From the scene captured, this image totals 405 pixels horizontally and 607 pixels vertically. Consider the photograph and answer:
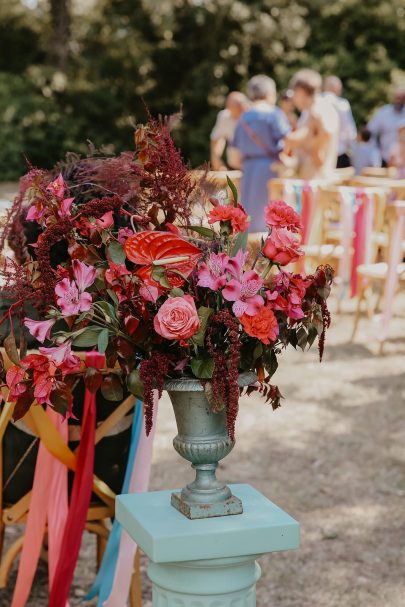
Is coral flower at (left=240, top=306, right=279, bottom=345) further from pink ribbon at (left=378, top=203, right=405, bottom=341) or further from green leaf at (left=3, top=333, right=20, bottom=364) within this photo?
pink ribbon at (left=378, top=203, right=405, bottom=341)

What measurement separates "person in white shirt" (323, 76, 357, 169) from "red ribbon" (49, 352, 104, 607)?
9.02 metres

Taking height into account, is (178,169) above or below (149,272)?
above

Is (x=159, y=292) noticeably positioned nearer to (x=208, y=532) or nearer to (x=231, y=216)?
(x=231, y=216)

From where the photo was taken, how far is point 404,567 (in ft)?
11.8

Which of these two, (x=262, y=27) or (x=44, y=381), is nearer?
(x=44, y=381)

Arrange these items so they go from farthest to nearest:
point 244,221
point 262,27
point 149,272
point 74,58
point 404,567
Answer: point 74,58
point 262,27
point 404,567
point 244,221
point 149,272

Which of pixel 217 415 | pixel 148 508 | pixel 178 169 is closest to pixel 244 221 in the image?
pixel 178 169

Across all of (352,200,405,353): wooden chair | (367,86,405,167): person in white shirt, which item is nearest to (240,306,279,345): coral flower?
(352,200,405,353): wooden chair

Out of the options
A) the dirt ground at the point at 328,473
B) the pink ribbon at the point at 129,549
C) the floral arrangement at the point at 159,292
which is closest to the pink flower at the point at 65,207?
the floral arrangement at the point at 159,292

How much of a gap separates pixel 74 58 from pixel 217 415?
900 inches

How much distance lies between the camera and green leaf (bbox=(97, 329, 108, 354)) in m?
1.85

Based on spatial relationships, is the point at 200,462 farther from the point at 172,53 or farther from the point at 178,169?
the point at 172,53

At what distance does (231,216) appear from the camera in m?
1.97

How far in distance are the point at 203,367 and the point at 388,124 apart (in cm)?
967
